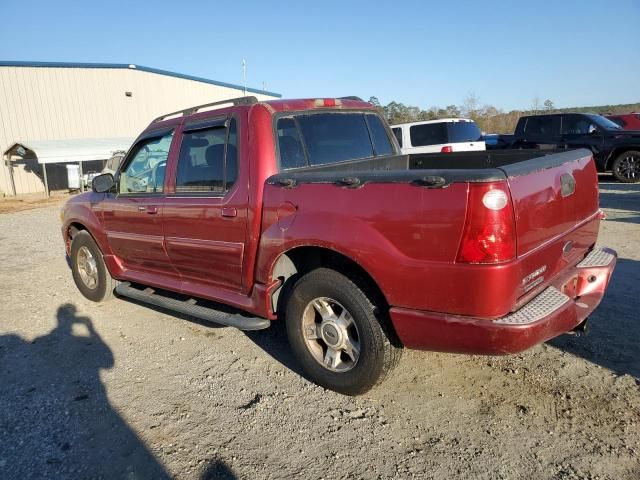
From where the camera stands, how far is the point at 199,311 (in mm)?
4047

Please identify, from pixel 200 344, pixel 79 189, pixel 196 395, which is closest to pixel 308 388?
pixel 196 395

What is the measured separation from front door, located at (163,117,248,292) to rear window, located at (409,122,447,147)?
9643 millimetres

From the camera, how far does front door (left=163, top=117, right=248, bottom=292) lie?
3652mm

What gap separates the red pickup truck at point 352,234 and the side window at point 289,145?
1 centimetres

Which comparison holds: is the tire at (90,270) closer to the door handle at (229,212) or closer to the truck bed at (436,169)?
the door handle at (229,212)

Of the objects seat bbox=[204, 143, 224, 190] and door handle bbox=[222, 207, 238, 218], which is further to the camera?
seat bbox=[204, 143, 224, 190]

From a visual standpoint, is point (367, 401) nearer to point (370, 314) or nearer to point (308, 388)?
point (308, 388)

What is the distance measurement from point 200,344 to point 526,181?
3.08m

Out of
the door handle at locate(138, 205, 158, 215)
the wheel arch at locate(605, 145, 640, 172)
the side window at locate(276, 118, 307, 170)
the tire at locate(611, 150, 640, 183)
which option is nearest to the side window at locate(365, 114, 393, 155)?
the side window at locate(276, 118, 307, 170)

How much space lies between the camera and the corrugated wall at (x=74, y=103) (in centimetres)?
2270

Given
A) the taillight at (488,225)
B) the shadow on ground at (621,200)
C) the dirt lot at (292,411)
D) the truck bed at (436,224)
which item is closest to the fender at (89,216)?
the dirt lot at (292,411)

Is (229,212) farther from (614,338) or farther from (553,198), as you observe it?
(614,338)

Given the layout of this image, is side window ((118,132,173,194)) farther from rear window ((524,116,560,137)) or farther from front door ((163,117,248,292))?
rear window ((524,116,560,137))

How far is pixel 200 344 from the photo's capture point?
436 cm
